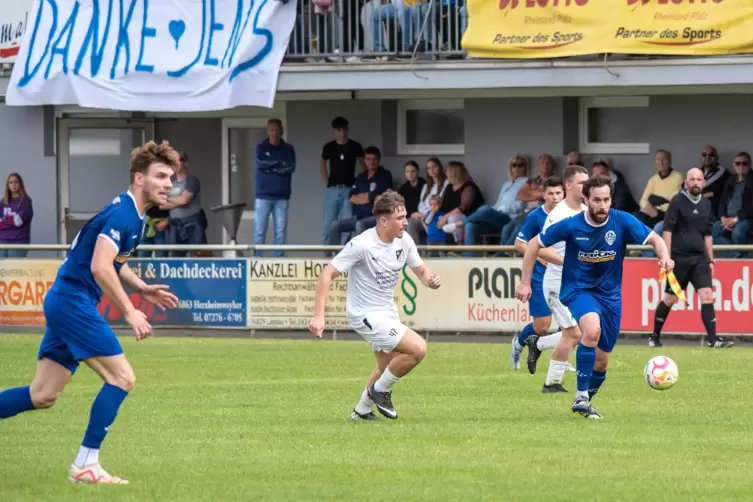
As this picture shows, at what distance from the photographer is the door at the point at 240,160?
27484mm

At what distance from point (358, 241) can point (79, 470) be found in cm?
372

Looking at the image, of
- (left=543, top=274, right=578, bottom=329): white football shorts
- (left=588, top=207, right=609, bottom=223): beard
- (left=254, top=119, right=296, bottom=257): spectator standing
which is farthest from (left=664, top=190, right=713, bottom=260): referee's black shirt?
(left=588, top=207, right=609, bottom=223): beard

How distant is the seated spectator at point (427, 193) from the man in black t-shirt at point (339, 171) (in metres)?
1.30

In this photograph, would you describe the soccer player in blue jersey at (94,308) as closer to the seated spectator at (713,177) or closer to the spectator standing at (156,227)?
the seated spectator at (713,177)

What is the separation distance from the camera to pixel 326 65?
23.0m

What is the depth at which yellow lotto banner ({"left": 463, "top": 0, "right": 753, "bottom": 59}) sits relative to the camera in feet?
66.7

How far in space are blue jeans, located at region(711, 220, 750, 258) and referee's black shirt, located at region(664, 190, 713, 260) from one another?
475 mm

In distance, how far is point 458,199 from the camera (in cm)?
2281

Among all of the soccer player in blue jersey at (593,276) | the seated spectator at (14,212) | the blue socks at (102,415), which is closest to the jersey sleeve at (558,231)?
the soccer player in blue jersey at (593,276)

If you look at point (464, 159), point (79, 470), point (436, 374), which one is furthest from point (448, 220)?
point (79, 470)

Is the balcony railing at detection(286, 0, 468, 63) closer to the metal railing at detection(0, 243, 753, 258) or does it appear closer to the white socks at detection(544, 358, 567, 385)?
the metal railing at detection(0, 243, 753, 258)

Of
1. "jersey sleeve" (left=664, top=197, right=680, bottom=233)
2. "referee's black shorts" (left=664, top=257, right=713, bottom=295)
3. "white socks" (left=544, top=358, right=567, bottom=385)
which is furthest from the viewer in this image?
"jersey sleeve" (left=664, top=197, right=680, bottom=233)

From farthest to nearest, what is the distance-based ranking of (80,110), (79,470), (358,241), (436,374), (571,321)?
(80,110) → (436,374) → (571,321) → (358,241) → (79,470)

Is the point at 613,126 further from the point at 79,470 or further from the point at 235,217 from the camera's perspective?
the point at 79,470
